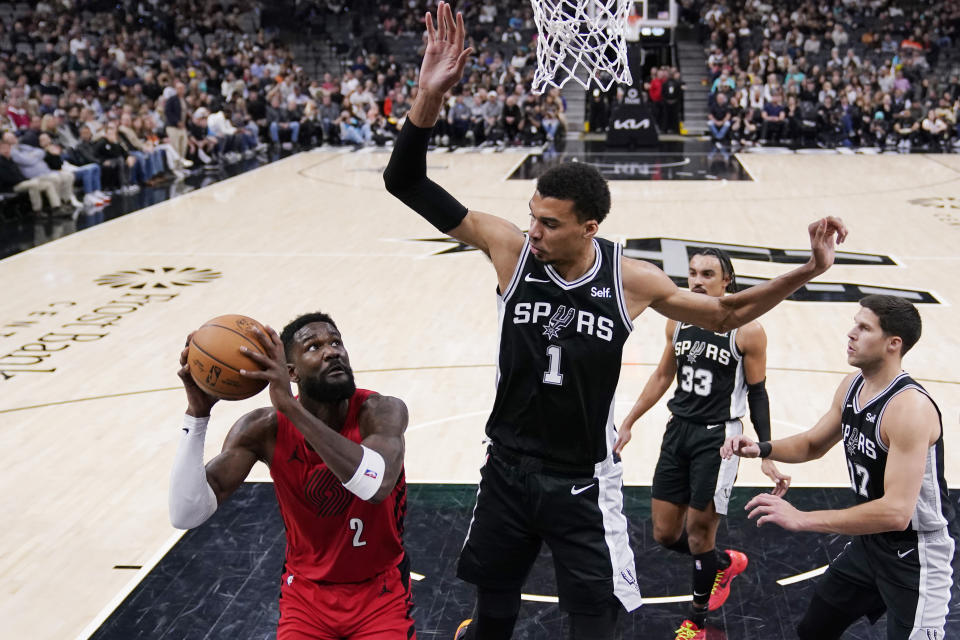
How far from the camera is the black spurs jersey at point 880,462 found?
3.46 meters

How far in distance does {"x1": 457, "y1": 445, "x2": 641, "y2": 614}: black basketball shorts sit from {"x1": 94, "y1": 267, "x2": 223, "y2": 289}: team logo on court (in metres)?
8.07

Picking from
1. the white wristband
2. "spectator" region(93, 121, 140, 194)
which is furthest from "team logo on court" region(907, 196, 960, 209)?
the white wristband

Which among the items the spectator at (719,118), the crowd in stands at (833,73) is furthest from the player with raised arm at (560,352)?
the crowd in stands at (833,73)

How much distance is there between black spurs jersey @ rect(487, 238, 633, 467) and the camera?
3.39 m

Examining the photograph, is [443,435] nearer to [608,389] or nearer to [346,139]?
[608,389]

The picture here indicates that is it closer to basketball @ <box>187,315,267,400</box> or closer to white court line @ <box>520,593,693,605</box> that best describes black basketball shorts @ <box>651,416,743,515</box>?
white court line @ <box>520,593,693,605</box>

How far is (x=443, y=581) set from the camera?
4910mm

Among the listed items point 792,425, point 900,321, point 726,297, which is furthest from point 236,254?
point 900,321

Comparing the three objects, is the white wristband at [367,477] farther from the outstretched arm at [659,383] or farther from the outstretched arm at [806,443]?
the outstretched arm at [659,383]

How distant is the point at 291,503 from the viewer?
337cm

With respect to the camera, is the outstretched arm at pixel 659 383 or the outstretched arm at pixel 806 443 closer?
the outstretched arm at pixel 806 443

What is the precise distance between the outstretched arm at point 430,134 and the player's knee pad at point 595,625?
1.13 meters

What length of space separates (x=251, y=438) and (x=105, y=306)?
291 inches

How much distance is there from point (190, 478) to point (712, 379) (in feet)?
8.03
